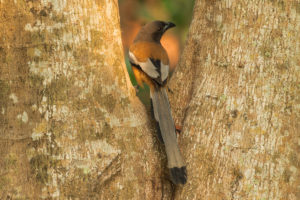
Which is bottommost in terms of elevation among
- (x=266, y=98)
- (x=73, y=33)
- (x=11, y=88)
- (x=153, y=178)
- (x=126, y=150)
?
(x=153, y=178)

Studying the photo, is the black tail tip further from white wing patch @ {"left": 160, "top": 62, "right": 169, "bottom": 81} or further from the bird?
white wing patch @ {"left": 160, "top": 62, "right": 169, "bottom": 81}

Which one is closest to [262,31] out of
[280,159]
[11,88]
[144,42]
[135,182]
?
[280,159]

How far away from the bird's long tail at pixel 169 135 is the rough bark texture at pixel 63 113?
0.14m

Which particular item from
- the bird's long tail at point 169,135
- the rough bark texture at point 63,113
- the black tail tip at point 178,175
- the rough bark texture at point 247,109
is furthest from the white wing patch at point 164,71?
the black tail tip at point 178,175

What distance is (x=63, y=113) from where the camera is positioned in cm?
272

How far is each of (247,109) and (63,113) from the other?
116 centimetres

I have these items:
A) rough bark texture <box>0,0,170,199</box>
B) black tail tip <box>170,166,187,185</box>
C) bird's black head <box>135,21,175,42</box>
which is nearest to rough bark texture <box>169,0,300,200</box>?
black tail tip <box>170,166,187,185</box>

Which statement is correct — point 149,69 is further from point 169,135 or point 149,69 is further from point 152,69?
point 169,135

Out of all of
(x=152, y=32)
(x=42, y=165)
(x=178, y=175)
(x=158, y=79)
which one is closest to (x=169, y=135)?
(x=178, y=175)

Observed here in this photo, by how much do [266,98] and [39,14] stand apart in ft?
4.99

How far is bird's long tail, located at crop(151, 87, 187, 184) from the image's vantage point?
9.30 ft

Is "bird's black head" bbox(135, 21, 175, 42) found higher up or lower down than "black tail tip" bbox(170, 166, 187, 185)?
higher up

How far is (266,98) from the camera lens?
2887mm

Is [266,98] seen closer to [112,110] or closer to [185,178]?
[185,178]
